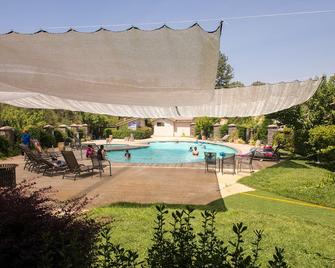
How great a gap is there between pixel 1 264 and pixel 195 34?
2672 millimetres

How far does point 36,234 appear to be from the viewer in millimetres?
2957

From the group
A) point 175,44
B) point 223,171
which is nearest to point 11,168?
point 175,44

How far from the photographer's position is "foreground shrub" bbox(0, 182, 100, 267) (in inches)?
105

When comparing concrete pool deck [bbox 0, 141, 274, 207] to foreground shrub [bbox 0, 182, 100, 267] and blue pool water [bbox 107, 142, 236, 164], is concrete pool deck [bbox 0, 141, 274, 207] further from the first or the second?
blue pool water [bbox 107, 142, 236, 164]

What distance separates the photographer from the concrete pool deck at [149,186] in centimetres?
841

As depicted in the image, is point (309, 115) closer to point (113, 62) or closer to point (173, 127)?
point (113, 62)

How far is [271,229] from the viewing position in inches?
238

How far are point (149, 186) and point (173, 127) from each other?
1391 inches

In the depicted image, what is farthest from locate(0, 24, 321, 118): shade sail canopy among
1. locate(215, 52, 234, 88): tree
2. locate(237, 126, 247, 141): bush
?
locate(215, 52, 234, 88): tree

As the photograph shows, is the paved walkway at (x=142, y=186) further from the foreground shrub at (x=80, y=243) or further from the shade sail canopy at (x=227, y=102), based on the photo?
the foreground shrub at (x=80, y=243)

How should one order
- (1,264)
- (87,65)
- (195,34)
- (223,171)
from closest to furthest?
(1,264) < (195,34) < (87,65) < (223,171)

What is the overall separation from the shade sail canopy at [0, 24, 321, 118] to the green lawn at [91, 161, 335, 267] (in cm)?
200

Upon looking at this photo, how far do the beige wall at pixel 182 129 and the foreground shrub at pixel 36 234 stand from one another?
4128cm

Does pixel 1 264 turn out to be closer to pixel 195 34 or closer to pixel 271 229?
pixel 195 34
